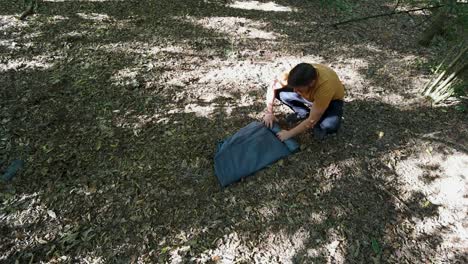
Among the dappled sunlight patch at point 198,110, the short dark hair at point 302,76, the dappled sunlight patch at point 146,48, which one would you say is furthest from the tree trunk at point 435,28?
the dappled sunlight patch at point 198,110

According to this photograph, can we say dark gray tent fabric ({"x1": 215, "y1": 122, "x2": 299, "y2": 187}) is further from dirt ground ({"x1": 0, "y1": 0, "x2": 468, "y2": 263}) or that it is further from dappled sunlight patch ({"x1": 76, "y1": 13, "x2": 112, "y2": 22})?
dappled sunlight patch ({"x1": 76, "y1": 13, "x2": 112, "y2": 22})

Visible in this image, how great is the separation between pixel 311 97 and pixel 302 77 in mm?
419

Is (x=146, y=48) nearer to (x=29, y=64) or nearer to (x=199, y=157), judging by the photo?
(x=29, y=64)

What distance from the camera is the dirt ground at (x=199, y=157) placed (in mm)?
2742

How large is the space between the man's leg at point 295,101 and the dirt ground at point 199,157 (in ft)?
1.00

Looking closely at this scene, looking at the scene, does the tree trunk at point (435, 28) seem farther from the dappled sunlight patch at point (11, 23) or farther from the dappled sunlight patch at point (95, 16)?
the dappled sunlight patch at point (11, 23)

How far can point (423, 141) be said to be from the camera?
3660mm

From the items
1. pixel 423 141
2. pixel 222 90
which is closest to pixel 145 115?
pixel 222 90

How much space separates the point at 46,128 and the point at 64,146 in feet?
1.26

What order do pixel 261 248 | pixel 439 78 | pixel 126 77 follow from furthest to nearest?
pixel 126 77 < pixel 439 78 < pixel 261 248

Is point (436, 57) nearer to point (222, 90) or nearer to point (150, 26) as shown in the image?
point (222, 90)

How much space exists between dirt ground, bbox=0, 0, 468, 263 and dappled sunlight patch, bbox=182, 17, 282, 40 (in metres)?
0.15

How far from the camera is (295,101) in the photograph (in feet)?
11.5

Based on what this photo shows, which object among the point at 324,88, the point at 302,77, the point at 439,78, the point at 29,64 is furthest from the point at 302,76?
the point at 29,64
